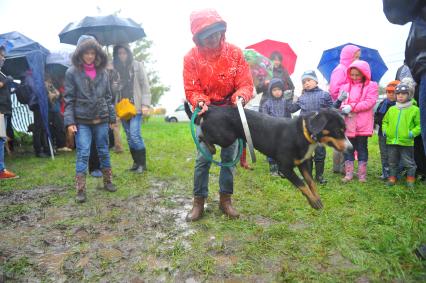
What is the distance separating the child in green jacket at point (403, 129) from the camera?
15.6ft

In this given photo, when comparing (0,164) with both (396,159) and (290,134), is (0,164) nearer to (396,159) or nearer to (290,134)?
(290,134)

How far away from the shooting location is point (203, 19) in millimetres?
3076

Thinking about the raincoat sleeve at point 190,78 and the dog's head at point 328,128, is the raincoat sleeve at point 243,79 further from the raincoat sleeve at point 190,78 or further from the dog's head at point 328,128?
the dog's head at point 328,128

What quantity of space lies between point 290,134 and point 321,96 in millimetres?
2580

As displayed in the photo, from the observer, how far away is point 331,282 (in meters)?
2.29

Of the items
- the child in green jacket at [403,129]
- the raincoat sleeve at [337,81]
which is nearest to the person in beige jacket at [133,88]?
the raincoat sleeve at [337,81]

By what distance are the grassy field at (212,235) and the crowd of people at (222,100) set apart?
39 cm

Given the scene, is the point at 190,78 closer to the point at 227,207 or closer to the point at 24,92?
the point at 227,207

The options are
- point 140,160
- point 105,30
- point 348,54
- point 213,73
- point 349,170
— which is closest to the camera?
point 213,73

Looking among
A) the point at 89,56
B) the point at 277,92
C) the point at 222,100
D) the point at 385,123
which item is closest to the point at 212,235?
the point at 222,100

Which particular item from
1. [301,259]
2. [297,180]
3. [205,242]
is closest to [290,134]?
[297,180]

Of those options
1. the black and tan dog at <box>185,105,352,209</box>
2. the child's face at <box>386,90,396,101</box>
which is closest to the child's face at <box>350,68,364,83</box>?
the child's face at <box>386,90,396,101</box>

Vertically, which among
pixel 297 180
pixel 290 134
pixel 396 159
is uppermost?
pixel 290 134

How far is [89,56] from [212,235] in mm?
2817
